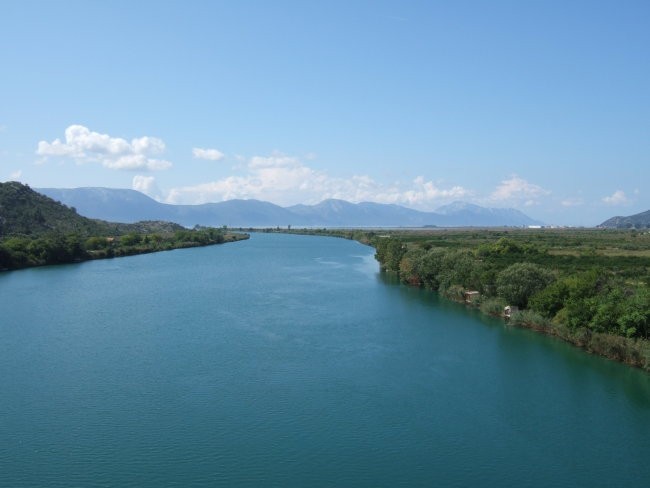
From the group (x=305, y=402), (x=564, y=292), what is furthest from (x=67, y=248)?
(x=564, y=292)

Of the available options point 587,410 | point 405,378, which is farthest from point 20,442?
point 587,410

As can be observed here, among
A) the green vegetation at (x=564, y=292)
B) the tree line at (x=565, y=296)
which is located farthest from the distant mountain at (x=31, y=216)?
the tree line at (x=565, y=296)

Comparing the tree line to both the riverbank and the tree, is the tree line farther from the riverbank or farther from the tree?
the riverbank

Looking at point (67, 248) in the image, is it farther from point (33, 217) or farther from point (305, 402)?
point (305, 402)

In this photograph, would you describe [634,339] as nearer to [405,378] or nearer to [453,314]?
[405,378]

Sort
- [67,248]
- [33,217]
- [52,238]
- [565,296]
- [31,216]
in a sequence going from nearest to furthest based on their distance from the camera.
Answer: [565,296] → [67,248] → [52,238] → [31,216] → [33,217]

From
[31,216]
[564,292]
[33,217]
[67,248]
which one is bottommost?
[564,292]

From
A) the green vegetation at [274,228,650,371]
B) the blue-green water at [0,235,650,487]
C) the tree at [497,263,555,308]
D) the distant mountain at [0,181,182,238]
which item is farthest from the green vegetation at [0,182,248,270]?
the tree at [497,263,555,308]
